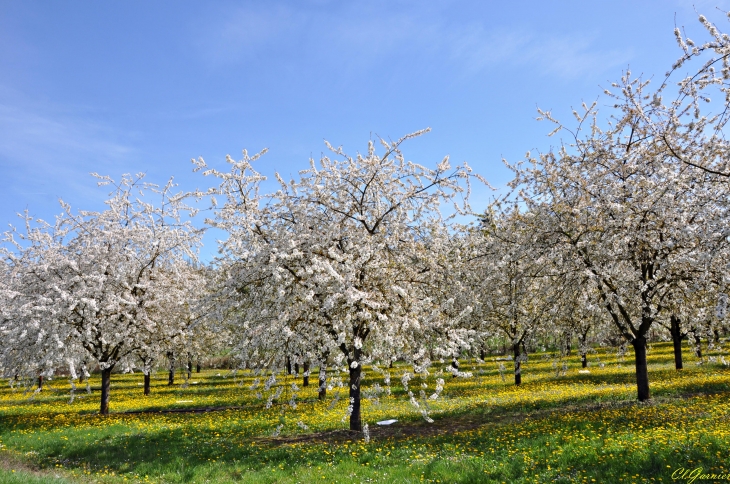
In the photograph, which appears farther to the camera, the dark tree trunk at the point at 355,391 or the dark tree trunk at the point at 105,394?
the dark tree trunk at the point at 105,394

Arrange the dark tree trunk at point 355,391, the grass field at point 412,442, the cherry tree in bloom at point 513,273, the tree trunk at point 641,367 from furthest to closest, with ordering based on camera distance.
Answer: the tree trunk at point 641,367 < the cherry tree in bloom at point 513,273 < the dark tree trunk at point 355,391 < the grass field at point 412,442

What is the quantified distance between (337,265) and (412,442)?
546 cm

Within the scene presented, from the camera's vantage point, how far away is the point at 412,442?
1271 cm

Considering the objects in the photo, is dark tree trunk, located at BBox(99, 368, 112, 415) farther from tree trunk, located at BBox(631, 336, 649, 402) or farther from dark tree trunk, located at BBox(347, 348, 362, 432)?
tree trunk, located at BBox(631, 336, 649, 402)

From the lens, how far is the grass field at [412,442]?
31.6 feet

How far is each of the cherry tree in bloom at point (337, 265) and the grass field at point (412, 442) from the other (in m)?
1.46

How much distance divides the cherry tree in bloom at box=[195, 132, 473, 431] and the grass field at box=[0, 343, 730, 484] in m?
1.46

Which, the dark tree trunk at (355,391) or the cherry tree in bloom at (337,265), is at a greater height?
the cherry tree in bloom at (337,265)

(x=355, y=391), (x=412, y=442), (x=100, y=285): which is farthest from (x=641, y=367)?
(x=100, y=285)

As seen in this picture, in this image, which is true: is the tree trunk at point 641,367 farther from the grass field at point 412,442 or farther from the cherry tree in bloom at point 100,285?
the cherry tree in bloom at point 100,285

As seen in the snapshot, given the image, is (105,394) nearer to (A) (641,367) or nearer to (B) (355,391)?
(B) (355,391)

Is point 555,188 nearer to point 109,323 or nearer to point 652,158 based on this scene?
point 652,158

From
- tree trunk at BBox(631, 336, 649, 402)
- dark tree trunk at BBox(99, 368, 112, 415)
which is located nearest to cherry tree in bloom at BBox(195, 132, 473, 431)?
tree trunk at BBox(631, 336, 649, 402)

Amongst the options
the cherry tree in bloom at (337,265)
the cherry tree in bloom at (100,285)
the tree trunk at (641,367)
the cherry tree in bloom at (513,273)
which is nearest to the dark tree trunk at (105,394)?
the cherry tree in bloom at (100,285)
